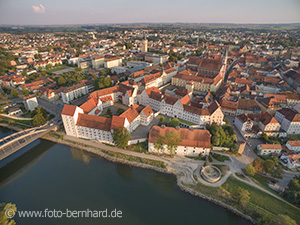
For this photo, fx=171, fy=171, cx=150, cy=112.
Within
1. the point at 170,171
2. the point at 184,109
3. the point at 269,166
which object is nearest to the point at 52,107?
the point at 184,109

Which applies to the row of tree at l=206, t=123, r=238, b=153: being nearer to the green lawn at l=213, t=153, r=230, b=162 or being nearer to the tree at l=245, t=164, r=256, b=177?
the green lawn at l=213, t=153, r=230, b=162

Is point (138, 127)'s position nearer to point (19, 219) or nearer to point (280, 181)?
point (19, 219)

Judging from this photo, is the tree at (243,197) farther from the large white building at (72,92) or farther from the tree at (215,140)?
the large white building at (72,92)

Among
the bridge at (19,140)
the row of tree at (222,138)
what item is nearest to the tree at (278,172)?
the row of tree at (222,138)

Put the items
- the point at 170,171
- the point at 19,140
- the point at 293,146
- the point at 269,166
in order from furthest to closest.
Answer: the point at 19,140 → the point at 293,146 → the point at 170,171 → the point at 269,166

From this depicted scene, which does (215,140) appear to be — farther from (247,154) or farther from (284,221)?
(284,221)

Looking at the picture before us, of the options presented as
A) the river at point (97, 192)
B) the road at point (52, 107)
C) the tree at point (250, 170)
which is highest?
the road at point (52, 107)
